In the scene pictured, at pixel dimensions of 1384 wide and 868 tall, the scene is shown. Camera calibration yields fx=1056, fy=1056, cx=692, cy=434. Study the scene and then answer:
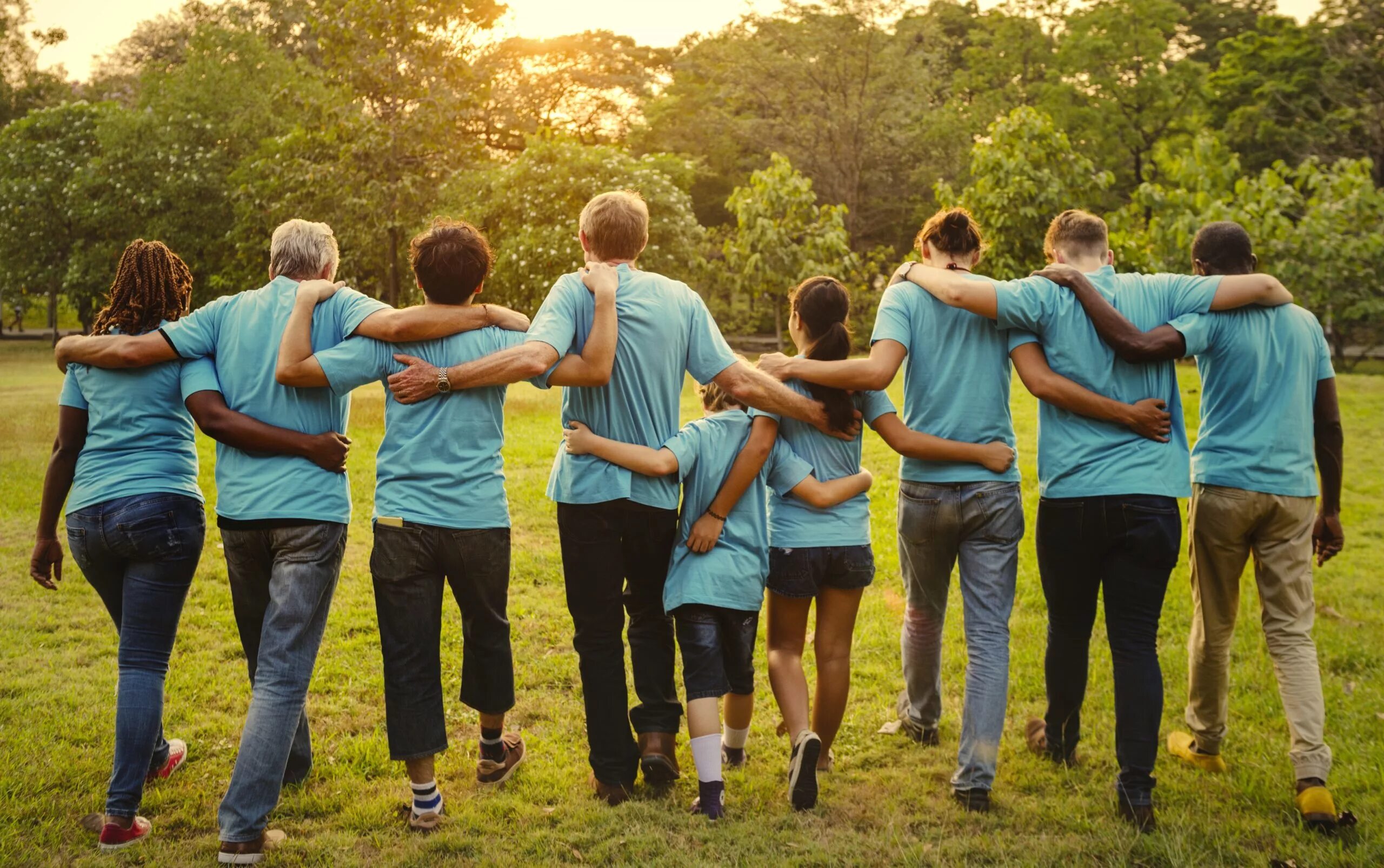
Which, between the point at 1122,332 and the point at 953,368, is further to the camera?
the point at 953,368

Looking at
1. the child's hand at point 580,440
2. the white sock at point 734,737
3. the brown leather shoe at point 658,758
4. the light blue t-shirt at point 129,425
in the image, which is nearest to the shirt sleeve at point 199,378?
the light blue t-shirt at point 129,425

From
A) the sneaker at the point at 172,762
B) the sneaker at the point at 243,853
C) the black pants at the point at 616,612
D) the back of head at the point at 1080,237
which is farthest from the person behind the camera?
the sneaker at the point at 172,762

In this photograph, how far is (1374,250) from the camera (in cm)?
1834

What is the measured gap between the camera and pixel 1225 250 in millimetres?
4008

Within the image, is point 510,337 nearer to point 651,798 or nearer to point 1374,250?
point 651,798

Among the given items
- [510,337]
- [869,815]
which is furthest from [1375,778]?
[510,337]

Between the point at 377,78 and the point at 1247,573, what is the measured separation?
15.5 m

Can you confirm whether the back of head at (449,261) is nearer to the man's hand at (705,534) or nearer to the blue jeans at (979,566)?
the man's hand at (705,534)

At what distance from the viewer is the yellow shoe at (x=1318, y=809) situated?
3703 millimetres

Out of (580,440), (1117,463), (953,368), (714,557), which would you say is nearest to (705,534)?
(714,557)

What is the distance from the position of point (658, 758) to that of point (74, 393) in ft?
8.25

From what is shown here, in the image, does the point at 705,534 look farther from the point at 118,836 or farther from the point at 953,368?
the point at 118,836

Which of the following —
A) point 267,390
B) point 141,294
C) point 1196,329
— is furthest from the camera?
point 1196,329

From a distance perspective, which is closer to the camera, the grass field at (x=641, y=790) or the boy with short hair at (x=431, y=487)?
the grass field at (x=641, y=790)
